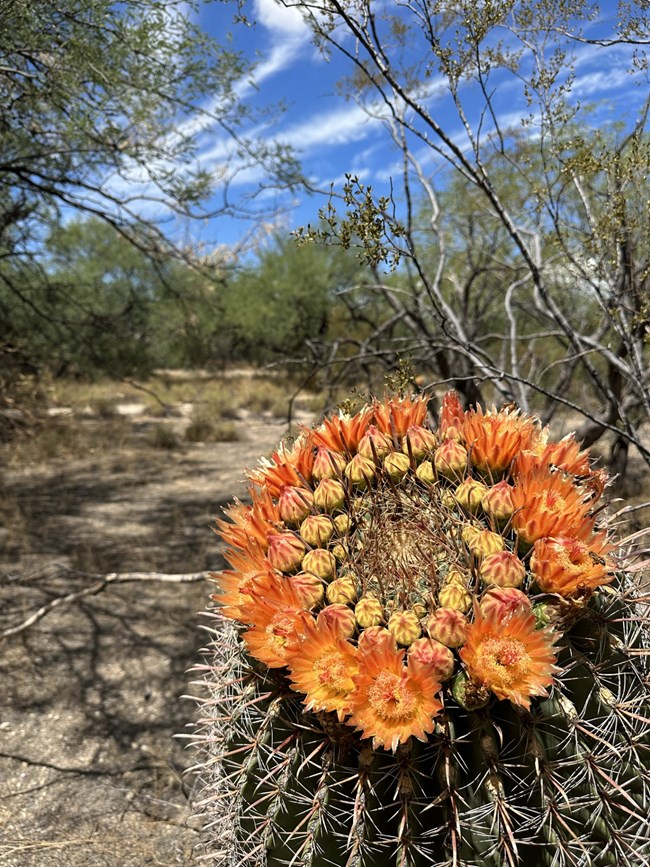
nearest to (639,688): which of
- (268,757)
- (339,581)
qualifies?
(339,581)

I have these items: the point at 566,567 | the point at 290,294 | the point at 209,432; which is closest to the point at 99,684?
the point at 566,567

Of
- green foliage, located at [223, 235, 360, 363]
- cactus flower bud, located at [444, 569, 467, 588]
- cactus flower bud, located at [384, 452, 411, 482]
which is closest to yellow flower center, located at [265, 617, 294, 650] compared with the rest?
cactus flower bud, located at [444, 569, 467, 588]

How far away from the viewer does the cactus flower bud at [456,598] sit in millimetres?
1225

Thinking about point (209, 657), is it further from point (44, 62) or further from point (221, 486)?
point (221, 486)

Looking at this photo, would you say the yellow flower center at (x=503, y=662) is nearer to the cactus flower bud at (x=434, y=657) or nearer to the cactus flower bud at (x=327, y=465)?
the cactus flower bud at (x=434, y=657)

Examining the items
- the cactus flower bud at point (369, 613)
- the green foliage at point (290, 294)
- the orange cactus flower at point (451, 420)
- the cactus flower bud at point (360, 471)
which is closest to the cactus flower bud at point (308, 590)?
the cactus flower bud at point (369, 613)

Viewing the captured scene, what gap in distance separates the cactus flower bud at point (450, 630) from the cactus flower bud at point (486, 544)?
0.17 meters

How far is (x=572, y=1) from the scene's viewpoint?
2365mm

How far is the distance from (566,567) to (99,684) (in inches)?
114

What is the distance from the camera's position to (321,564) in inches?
54.8

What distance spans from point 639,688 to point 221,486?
6.68 meters

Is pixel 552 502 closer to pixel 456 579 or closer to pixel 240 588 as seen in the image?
pixel 456 579

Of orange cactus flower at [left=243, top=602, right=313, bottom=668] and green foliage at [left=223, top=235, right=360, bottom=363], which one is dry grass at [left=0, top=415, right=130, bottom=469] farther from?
green foliage at [left=223, top=235, right=360, bottom=363]

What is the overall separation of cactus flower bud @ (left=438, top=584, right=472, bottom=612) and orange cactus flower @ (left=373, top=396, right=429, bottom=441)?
1.73ft
